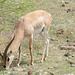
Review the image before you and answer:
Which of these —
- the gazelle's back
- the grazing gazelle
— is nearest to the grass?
the grazing gazelle

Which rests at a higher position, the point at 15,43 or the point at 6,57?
the point at 15,43

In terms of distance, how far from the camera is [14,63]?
6.73 metres

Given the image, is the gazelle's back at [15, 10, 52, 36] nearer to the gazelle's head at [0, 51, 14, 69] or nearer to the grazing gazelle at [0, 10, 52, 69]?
the grazing gazelle at [0, 10, 52, 69]

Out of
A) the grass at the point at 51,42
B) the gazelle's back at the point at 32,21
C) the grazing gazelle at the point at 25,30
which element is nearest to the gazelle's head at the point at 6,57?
the grazing gazelle at the point at 25,30

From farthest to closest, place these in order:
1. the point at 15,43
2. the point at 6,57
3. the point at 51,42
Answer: the point at 51,42 → the point at 15,43 → the point at 6,57

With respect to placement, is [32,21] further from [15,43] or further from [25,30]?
[15,43]

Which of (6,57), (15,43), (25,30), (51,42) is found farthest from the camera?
(51,42)

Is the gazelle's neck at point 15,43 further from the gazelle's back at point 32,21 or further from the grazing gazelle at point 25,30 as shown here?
the gazelle's back at point 32,21

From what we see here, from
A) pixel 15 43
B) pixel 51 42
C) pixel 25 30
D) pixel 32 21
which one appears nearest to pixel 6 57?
pixel 15 43

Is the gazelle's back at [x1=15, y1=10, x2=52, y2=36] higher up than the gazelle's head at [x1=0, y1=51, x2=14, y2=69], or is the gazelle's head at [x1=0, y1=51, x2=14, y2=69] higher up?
the gazelle's back at [x1=15, y1=10, x2=52, y2=36]

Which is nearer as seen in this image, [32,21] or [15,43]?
[15,43]

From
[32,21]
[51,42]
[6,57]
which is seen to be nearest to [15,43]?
[6,57]

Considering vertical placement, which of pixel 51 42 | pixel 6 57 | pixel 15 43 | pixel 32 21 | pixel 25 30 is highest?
pixel 32 21

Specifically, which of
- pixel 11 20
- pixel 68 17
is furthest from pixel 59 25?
pixel 11 20
